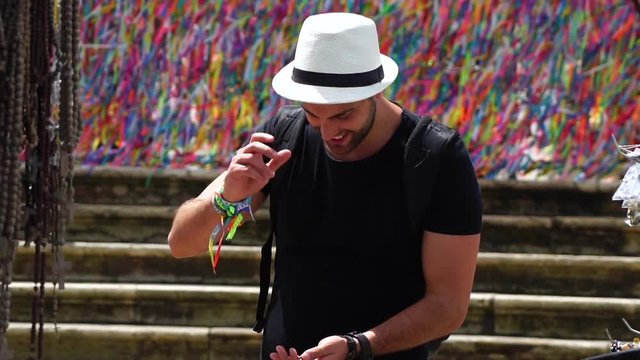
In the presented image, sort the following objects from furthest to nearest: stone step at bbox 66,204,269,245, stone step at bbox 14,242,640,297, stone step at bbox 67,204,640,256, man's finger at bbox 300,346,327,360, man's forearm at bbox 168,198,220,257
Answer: stone step at bbox 66,204,269,245
stone step at bbox 67,204,640,256
stone step at bbox 14,242,640,297
man's forearm at bbox 168,198,220,257
man's finger at bbox 300,346,327,360

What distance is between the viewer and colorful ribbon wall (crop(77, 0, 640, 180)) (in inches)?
327

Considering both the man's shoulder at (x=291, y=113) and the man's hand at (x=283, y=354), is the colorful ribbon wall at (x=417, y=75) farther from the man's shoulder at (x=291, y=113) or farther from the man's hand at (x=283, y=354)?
the man's hand at (x=283, y=354)

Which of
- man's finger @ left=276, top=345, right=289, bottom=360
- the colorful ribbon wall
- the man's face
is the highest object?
the man's face

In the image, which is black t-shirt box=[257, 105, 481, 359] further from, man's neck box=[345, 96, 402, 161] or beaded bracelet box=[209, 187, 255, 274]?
beaded bracelet box=[209, 187, 255, 274]

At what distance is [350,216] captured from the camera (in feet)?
11.2

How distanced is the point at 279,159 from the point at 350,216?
28 centimetres

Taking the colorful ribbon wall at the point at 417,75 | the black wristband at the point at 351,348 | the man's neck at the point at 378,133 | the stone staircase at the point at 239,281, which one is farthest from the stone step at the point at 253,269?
the black wristband at the point at 351,348

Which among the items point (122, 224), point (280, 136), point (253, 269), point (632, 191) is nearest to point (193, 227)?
point (280, 136)

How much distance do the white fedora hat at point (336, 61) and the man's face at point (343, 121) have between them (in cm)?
4

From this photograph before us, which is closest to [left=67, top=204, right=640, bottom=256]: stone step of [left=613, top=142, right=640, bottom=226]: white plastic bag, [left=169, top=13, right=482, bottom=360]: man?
[left=613, top=142, right=640, bottom=226]: white plastic bag

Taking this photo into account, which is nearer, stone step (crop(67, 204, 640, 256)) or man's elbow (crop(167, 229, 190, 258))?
man's elbow (crop(167, 229, 190, 258))

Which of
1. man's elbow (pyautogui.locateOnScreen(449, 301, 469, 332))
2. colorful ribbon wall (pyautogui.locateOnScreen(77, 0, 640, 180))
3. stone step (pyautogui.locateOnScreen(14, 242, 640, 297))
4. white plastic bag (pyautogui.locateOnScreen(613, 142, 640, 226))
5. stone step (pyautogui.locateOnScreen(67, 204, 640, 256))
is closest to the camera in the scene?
man's elbow (pyautogui.locateOnScreen(449, 301, 469, 332))

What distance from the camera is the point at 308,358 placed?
10.6 feet

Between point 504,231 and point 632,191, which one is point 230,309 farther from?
point 632,191
